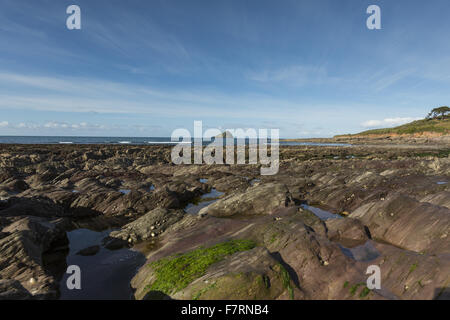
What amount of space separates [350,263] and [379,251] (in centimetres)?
266

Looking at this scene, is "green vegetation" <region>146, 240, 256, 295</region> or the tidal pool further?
the tidal pool

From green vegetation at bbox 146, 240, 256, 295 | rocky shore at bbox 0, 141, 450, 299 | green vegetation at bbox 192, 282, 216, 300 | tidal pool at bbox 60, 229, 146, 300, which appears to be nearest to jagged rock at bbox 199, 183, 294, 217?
rocky shore at bbox 0, 141, 450, 299

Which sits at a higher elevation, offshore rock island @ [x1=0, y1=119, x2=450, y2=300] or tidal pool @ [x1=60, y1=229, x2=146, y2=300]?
offshore rock island @ [x1=0, y1=119, x2=450, y2=300]

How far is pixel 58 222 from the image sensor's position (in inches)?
551

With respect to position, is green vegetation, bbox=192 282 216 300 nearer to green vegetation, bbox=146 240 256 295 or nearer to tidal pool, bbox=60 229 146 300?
green vegetation, bbox=146 240 256 295

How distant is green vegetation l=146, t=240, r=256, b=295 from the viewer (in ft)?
28.5

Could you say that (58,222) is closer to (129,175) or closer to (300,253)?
(300,253)

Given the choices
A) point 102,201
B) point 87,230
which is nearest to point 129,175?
point 102,201

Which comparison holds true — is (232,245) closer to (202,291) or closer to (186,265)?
(186,265)

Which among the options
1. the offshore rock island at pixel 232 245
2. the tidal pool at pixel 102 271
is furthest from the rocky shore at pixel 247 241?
the tidal pool at pixel 102 271

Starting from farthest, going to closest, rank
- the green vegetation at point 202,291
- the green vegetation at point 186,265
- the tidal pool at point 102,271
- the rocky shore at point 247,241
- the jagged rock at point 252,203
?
the jagged rock at point 252,203 → the tidal pool at point 102,271 → the green vegetation at point 186,265 → the rocky shore at point 247,241 → the green vegetation at point 202,291

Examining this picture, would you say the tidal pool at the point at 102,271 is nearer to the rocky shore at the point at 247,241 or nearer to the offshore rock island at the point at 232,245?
the offshore rock island at the point at 232,245

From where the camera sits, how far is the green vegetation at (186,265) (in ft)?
28.5
